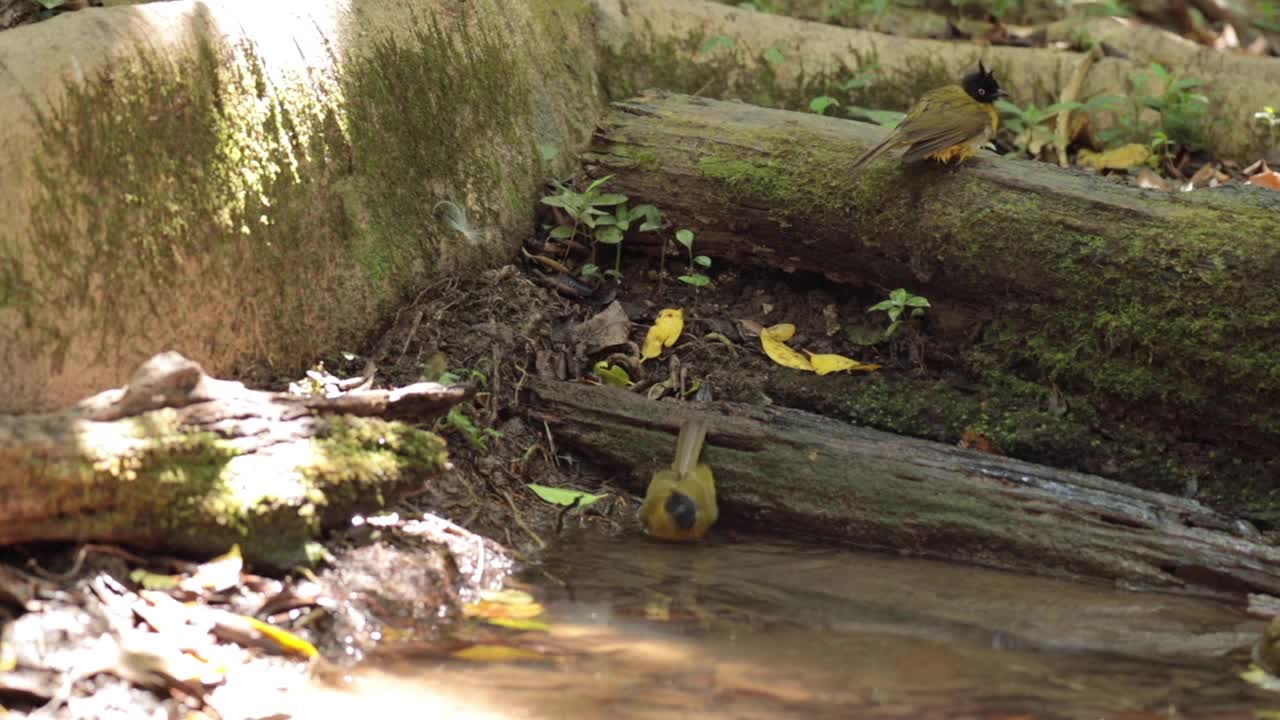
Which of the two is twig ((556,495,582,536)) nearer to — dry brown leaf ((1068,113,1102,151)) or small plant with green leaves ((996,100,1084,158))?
small plant with green leaves ((996,100,1084,158))

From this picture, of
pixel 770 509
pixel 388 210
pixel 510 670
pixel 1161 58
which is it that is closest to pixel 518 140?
pixel 388 210

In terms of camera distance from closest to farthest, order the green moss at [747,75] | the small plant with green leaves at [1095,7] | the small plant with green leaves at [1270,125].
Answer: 1. the green moss at [747,75]
2. the small plant with green leaves at [1270,125]
3. the small plant with green leaves at [1095,7]

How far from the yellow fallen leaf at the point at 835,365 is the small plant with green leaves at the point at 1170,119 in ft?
8.68

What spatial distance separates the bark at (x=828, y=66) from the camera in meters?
6.42

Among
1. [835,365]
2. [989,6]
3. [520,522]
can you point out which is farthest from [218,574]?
[989,6]

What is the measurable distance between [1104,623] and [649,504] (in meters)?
1.53

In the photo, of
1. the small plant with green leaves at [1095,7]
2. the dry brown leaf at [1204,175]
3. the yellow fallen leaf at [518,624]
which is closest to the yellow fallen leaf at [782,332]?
the yellow fallen leaf at [518,624]

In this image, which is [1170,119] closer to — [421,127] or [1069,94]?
[1069,94]

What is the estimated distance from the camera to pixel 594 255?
561 centimetres

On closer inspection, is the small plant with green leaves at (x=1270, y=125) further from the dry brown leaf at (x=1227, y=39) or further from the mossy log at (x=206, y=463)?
the mossy log at (x=206, y=463)

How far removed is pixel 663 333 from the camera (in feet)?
17.4

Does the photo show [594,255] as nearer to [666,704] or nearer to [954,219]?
[954,219]

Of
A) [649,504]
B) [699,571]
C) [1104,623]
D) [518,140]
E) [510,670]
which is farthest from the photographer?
[518,140]

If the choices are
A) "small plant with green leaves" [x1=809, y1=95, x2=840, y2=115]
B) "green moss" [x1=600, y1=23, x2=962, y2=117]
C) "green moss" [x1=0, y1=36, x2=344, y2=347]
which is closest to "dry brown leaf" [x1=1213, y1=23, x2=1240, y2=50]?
"green moss" [x1=600, y1=23, x2=962, y2=117]
